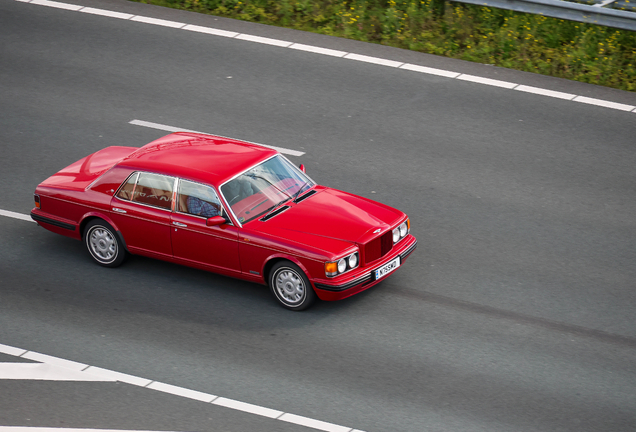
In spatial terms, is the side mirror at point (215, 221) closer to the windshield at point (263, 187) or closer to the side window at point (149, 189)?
the windshield at point (263, 187)

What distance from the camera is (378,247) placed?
10.0 m

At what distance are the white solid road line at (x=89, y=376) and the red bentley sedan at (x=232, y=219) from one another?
1706 millimetres

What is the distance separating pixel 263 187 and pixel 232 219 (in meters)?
0.66

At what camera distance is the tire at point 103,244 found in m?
10.7

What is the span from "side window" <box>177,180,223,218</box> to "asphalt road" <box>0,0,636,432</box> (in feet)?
3.16

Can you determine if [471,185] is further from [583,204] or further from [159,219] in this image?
[159,219]

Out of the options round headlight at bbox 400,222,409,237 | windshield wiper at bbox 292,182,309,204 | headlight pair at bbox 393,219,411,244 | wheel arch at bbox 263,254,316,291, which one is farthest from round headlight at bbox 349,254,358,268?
windshield wiper at bbox 292,182,309,204

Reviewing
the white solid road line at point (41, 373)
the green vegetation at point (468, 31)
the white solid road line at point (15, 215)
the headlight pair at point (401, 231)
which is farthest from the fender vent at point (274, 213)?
the green vegetation at point (468, 31)

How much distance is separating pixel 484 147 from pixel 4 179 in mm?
6903

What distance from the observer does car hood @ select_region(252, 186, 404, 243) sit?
32.4ft

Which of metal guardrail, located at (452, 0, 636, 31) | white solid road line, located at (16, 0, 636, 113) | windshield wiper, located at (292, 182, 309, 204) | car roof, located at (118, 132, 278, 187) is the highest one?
metal guardrail, located at (452, 0, 636, 31)

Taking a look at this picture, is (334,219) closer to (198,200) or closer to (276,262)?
(276,262)

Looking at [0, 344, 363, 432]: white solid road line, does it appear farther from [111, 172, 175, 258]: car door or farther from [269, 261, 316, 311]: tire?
[111, 172, 175, 258]: car door

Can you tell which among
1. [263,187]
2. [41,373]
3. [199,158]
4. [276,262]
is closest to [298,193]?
[263,187]
